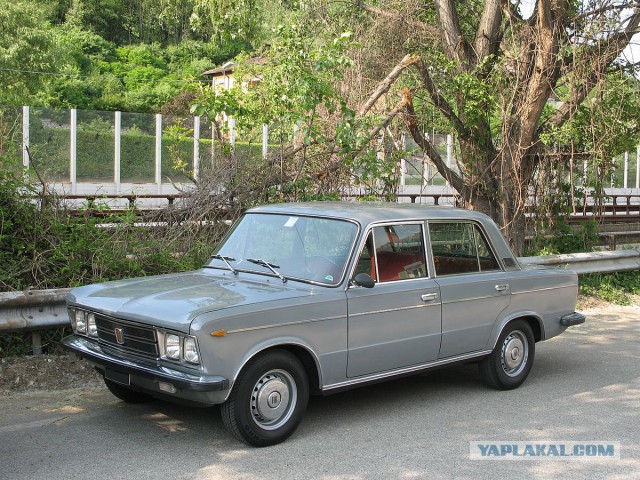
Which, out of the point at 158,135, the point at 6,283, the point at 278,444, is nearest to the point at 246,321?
the point at 278,444

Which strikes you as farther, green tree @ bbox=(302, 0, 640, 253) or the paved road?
green tree @ bbox=(302, 0, 640, 253)

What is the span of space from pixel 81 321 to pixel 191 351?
1.36m

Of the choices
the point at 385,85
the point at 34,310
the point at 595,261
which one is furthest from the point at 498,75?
the point at 34,310

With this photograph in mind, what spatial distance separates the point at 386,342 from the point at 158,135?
54.6 ft

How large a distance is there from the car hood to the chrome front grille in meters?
0.07

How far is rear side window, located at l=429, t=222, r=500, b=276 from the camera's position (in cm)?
666

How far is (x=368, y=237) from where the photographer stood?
6.08m

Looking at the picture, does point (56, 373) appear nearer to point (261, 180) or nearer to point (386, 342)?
point (386, 342)

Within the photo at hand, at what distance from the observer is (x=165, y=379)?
5.01 meters

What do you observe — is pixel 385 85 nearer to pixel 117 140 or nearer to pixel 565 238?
pixel 565 238

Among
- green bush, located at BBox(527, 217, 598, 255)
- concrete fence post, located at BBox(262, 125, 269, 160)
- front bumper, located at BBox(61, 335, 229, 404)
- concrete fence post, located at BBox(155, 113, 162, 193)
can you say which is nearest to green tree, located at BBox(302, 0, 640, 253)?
green bush, located at BBox(527, 217, 598, 255)

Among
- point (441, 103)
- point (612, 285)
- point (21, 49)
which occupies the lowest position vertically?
point (612, 285)

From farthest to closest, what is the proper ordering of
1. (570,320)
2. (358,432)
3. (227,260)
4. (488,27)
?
(488,27)
(570,320)
(227,260)
(358,432)

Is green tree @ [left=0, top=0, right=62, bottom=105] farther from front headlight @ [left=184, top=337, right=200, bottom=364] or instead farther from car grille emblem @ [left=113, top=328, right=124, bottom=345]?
front headlight @ [left=184, top=337, right=200, bottom=364]
